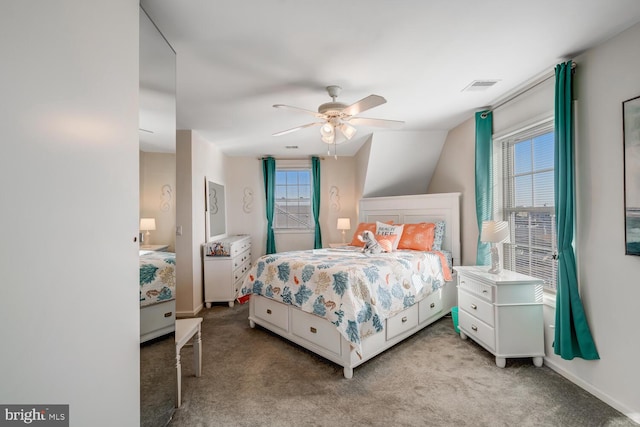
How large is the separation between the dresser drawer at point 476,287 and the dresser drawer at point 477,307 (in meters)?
0.05

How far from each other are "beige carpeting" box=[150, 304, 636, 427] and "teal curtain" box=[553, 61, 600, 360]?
0.38 meters

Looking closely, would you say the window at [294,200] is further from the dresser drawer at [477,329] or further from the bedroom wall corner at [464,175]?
the dresser drawer at [477,329]

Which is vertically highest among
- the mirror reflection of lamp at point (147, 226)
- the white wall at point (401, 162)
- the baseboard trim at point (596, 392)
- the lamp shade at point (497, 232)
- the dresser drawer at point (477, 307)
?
the white wall at point (401, 162)

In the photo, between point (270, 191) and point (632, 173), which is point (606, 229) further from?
point (270, 191)

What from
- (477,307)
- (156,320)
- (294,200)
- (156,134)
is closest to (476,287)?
(477,307)

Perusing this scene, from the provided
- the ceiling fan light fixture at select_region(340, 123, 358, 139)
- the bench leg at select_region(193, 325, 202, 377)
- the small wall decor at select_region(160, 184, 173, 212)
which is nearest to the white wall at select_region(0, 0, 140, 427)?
the small wall decor at select_region(160, 184, 173, 212)

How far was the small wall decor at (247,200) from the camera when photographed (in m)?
5.63

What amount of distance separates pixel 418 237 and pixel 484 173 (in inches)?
43.4

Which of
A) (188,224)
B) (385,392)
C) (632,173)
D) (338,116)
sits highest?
(338,116)

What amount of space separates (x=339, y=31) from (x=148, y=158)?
1.41 m

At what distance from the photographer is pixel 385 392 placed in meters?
2.13

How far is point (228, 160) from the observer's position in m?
5.56

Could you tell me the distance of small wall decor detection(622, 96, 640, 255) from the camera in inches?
70.3

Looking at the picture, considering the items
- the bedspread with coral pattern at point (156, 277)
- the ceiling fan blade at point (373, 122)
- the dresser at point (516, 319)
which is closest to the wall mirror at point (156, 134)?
the bedspread with coral pattern at point (156, 277)
